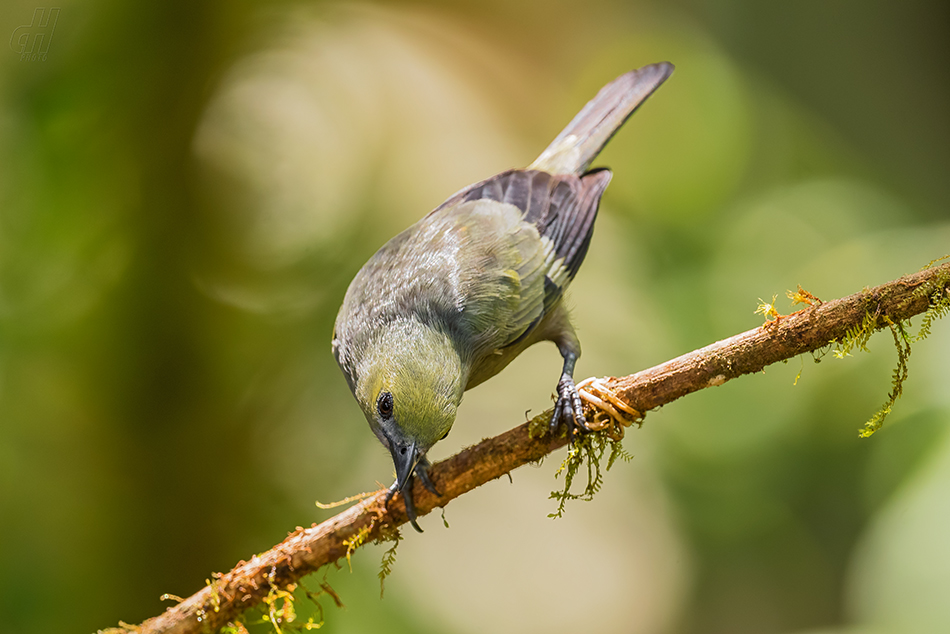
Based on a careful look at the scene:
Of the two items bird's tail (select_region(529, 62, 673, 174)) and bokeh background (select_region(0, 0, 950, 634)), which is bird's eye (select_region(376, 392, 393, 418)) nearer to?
bird's tail (select_region(529, 62, 673, 174))

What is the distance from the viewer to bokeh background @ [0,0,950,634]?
13.5 ft

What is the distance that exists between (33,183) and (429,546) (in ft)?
11.9

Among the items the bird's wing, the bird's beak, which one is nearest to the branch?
the bird's beak

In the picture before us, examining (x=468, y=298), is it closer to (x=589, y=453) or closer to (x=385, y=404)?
(x=385, y=404)

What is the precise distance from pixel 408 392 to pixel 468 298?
0.54 metres

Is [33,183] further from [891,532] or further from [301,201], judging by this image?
[891,532]

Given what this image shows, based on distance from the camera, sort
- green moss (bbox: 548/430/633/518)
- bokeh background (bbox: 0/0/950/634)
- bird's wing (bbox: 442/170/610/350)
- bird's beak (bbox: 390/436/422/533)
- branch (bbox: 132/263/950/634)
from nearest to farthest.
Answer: branch (bbox: 132/263/950/634) < bird's beak (bbox: 390/436/422/533) < green moss (bbox: 548/430/633/518) < bird's wing (bbox: 442/170/610/350) < bokeh background (bbox: 0/0/950/634)

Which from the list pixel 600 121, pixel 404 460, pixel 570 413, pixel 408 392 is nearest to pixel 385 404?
pixel 408 392

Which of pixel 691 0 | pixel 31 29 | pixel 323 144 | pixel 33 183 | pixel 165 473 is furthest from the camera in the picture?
pixel 691 0

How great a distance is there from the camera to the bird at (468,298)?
2.33 meters

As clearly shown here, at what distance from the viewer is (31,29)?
3645mm

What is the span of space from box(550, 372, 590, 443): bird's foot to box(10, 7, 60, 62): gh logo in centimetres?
351

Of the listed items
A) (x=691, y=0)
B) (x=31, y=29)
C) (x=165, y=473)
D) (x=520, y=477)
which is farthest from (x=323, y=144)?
(x=691, y=0)

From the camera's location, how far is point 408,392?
2.29 m
